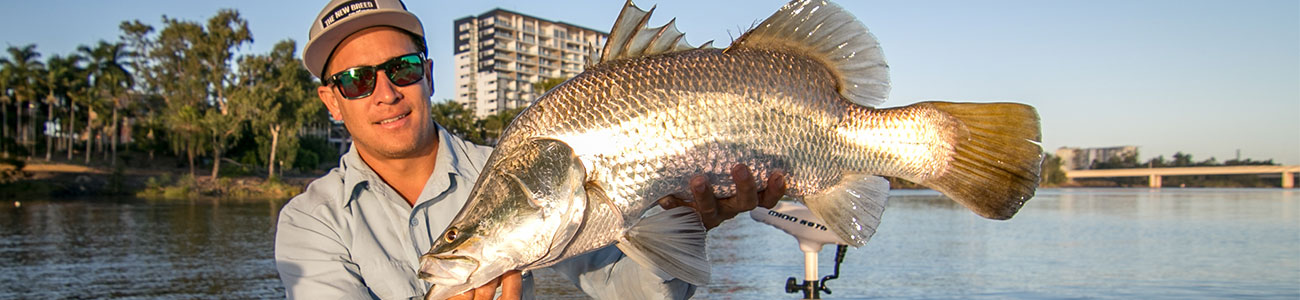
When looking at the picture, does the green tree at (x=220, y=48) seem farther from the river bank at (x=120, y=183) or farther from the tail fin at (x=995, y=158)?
the tail fin at (x=995, y=158)

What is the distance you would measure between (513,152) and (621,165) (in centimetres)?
26

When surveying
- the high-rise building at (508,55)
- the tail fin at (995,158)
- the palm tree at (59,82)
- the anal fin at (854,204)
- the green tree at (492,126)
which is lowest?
the anal fin at (854,204)

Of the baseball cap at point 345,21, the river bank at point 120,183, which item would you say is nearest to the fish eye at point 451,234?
the baseball cap at point 345,21

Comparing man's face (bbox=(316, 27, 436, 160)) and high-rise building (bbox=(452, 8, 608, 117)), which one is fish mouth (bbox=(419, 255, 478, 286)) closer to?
man's face (bbox=(316, 27, 436, 160))

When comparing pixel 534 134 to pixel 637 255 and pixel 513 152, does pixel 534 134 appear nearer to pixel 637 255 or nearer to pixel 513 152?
pixel 513 152

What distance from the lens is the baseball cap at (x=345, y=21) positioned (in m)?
2.86

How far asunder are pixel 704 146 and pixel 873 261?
48.6 feet

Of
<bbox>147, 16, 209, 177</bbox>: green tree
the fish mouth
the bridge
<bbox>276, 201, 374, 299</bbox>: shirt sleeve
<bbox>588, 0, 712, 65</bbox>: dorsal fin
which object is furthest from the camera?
the bridge

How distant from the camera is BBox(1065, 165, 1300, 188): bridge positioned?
93.9 meters

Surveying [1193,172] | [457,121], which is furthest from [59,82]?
[1193,172]

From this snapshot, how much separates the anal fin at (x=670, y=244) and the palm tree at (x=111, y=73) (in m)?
57.2

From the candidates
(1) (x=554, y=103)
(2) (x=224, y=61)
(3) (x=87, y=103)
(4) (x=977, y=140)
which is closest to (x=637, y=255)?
(1) (x=554, y=103)

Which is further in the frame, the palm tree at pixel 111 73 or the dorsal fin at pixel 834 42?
the palm tree at pixel 111 73

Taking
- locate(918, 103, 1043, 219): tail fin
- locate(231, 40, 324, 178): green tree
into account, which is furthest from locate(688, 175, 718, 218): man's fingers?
locate(231, 40, 324, 178): green tree
